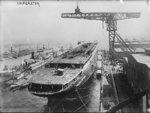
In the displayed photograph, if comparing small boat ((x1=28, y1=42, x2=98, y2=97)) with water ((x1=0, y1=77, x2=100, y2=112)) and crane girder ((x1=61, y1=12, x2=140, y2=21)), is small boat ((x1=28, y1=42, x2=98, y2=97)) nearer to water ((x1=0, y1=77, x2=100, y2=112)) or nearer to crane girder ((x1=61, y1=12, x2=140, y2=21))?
water ((x1=0, y1=77, x2=100, y2=112))

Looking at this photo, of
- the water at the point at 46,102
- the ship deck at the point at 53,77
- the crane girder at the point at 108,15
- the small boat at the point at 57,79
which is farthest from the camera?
the crane girder at the point at 108,15

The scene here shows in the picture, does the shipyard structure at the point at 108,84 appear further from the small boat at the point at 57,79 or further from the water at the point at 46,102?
the water at the point at 46,102

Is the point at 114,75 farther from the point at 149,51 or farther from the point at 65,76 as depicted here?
the point at 65,76

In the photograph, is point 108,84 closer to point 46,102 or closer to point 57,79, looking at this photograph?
point 57,79

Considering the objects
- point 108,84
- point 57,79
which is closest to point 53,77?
point 57,79

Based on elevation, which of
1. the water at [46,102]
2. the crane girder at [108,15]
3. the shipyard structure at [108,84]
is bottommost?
the water at [46,102]

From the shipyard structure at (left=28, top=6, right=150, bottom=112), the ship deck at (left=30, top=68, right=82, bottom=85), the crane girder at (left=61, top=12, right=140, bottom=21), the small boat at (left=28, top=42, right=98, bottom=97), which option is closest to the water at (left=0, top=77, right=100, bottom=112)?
the shipyard structure at (left=28, top=6, right=150, bottom=112)

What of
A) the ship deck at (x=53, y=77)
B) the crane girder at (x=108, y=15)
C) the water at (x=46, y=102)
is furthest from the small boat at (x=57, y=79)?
the crane girder at (x=108, y=15)
